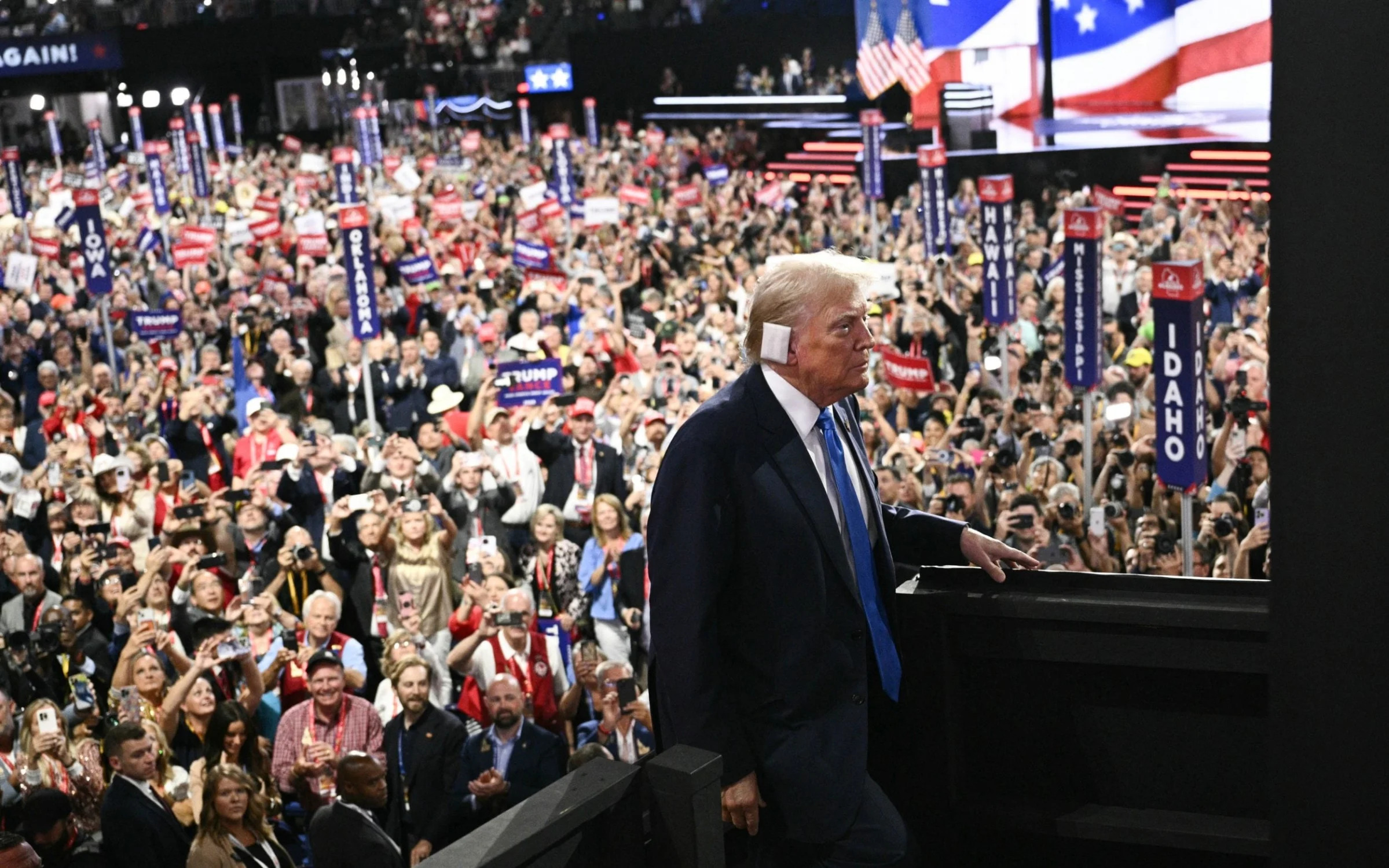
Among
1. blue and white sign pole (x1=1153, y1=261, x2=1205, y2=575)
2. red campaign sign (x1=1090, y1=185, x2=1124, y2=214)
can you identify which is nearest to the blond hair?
blue and white sign pole (x1=1153, y1=261, x2=1205, y2=575)

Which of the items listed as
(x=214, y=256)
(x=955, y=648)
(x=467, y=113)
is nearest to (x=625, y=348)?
(x=214, y=256)

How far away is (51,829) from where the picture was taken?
16.8ft

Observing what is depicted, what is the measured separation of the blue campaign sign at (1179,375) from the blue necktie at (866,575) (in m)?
4.10

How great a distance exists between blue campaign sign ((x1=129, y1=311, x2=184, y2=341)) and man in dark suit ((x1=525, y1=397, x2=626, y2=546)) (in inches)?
202

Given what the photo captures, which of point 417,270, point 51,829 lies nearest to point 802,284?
point 51,829

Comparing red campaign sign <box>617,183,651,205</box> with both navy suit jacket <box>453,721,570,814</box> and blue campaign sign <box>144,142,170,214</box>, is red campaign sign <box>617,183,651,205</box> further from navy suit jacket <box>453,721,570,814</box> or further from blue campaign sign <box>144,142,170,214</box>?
navy suit jacket <box>453,721,570,814</box>

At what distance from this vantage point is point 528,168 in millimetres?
26656

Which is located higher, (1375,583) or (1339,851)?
(1375,583)

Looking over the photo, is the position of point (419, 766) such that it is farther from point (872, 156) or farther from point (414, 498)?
point (872, 156)

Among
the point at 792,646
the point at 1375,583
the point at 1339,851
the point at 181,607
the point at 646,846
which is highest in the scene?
the point at 1375,583

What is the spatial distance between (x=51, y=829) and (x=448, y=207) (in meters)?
14.4

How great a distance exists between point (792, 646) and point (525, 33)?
1516 inches

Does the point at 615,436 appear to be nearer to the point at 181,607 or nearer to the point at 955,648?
the point at 181,607

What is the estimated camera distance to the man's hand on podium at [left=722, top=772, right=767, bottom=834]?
2.41 meters
